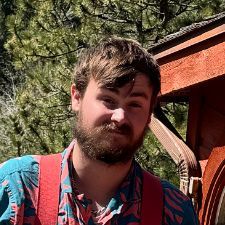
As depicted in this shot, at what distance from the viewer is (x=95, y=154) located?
1.29 meters

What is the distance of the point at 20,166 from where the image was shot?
4.36 feet

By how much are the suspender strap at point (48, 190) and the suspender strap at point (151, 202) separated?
19 cm

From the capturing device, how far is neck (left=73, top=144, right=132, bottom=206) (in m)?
1.33

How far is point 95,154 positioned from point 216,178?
1.82 m

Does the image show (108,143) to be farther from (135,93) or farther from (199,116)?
(199,116)

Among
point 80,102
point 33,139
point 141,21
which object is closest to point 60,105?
point 33,139

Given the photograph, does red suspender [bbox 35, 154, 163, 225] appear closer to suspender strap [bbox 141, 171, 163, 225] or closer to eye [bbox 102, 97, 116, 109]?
suspender strap [bbox 141, 171, 163, 225]

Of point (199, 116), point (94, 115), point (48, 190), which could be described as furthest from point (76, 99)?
point (199, 116)

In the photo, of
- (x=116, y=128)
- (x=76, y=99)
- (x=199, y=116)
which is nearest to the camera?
(x=116, y=128)

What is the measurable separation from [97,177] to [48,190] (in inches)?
4.2

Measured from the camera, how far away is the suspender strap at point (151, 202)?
1.33 m

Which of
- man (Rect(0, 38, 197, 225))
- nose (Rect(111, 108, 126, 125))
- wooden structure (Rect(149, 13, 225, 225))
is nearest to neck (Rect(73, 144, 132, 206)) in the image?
man (Rect(0, 38, 197, 225))

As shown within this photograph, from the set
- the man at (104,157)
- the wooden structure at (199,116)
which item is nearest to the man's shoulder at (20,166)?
the man at (104,157)

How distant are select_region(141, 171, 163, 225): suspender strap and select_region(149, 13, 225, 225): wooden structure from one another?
139 centimetres
